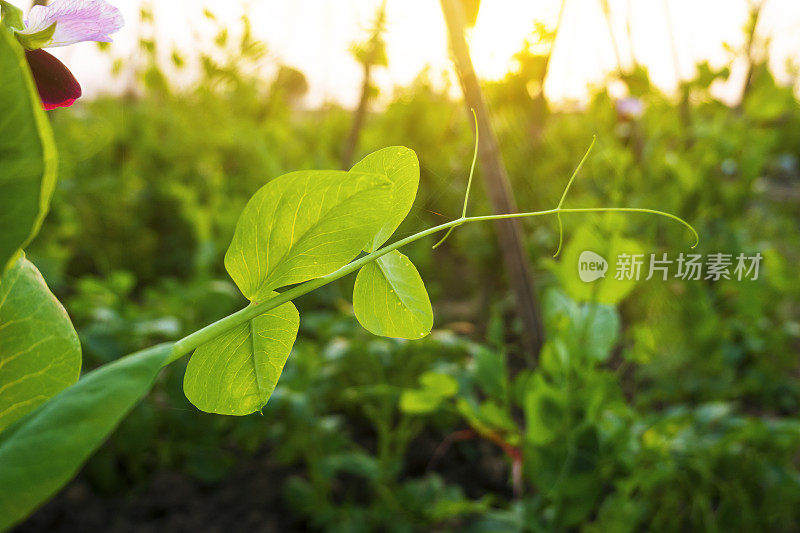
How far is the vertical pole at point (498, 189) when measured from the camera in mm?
435

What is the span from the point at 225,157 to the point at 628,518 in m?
2.14

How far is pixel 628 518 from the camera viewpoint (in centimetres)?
75

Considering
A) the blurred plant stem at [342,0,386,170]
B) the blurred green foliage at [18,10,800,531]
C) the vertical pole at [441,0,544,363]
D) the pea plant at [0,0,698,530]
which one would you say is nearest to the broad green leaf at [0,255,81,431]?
the pea plant at [0,0,698,530]

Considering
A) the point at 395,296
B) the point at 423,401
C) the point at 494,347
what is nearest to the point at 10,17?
the point at 395,296

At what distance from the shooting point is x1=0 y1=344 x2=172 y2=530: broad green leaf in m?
0.11

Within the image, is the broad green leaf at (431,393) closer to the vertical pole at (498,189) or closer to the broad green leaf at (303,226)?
the vertical pole at (498,189)

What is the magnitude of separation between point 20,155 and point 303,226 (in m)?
0.07

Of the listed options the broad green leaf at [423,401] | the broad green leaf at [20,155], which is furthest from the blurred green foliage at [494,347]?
the broad green leaf at [20,155]

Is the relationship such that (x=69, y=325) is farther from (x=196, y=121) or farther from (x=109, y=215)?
(x=196, y=121)

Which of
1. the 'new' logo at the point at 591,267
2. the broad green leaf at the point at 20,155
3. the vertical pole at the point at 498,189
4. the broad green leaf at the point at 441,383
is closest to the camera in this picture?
the broad green leaf at the point at 20,155

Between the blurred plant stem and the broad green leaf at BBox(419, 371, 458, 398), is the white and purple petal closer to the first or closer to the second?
the blurred plant stem

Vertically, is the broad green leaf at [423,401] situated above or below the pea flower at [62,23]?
below

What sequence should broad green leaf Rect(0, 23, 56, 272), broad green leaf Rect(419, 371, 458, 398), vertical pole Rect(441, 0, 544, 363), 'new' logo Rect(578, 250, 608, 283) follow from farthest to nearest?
broad green leaf Rect(419, 371, 458, 398)
'new' logo Rect(578, 250, 608, 283)
vertical pole Rect(441, 0, 544, 363)
broad green leaf Rect(0, 23, 56, 272)

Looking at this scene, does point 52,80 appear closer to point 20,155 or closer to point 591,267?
point 20,155
